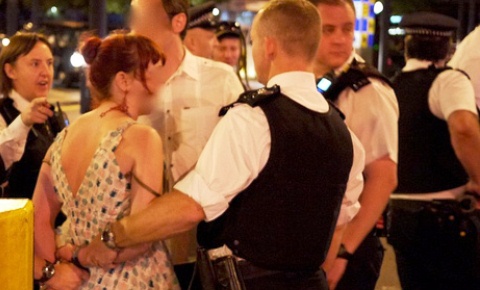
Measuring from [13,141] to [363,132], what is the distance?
6.01 ft

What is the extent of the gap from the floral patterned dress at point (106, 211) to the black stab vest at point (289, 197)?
31 centimetres

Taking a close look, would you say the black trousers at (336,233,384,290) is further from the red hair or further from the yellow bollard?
the yellow bollard

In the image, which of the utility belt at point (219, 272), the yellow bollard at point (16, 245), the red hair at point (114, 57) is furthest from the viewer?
the red hair at point (114, 57)

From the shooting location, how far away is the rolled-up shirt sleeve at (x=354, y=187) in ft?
10.2

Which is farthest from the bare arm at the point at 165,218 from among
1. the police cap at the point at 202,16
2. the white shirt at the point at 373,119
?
the police cap at the point at 202,16

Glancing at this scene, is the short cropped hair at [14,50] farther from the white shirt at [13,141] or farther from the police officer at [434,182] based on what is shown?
the police officer at [434,182]

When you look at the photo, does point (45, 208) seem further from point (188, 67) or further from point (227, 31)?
point (227, 31)

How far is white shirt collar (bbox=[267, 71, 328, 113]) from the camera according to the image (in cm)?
279

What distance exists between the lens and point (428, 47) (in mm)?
4211

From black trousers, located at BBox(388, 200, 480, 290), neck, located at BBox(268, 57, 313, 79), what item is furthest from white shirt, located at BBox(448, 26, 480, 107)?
neck, located at BBox(268, 57, 313, 79)

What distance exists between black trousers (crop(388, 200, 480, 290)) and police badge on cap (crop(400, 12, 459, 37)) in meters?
0.92

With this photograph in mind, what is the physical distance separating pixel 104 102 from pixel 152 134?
0.91 ft

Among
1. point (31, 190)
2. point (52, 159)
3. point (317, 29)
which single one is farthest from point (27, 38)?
point (317, 29)

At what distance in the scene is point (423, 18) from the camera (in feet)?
14.2
